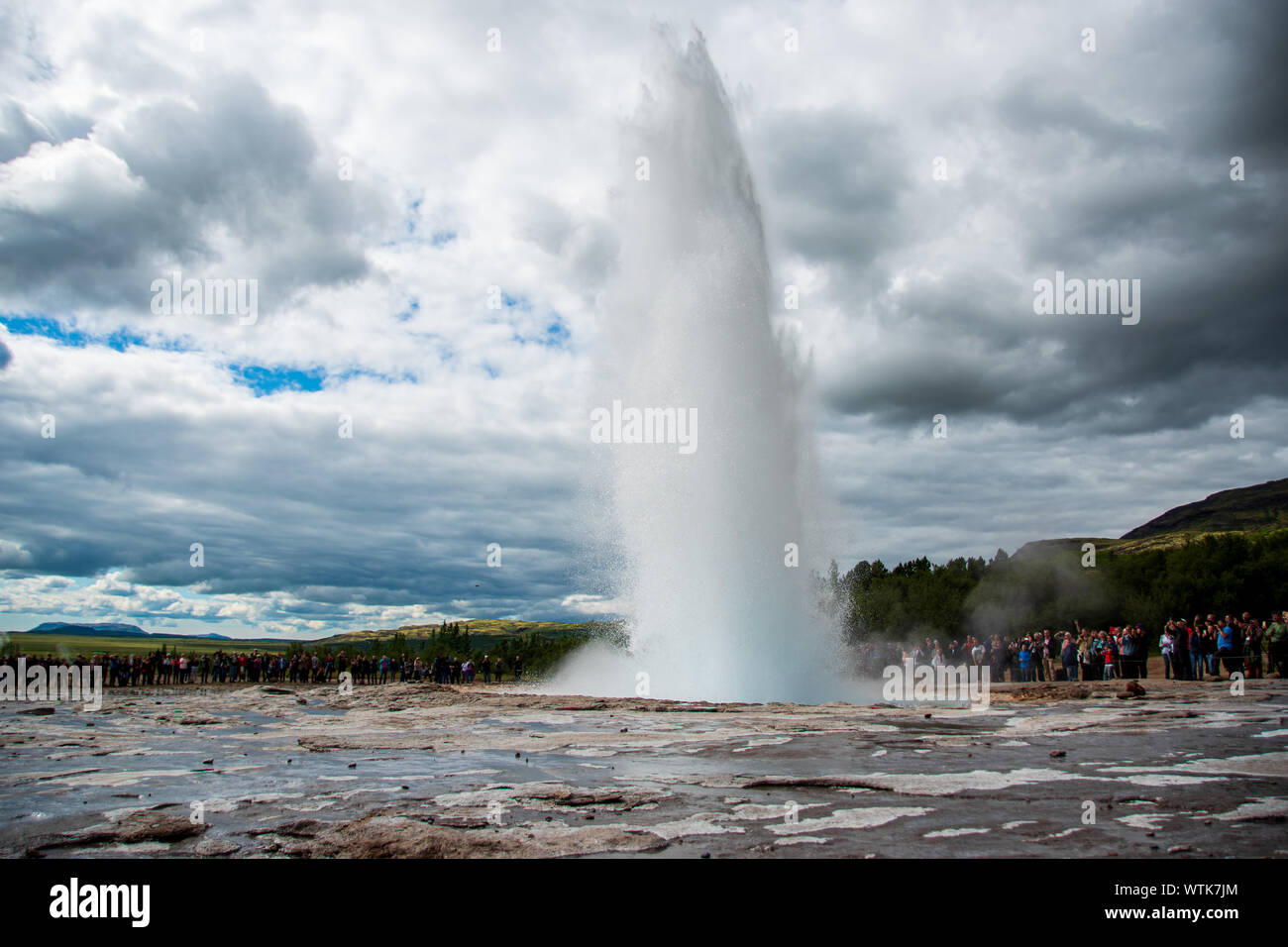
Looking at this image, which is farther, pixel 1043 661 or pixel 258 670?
pixel 258 670

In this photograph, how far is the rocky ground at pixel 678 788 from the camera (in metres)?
4.90

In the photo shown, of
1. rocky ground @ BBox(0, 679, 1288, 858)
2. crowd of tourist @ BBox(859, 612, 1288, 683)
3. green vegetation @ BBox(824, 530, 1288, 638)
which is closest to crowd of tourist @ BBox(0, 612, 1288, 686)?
crowd of tourist @ BBox(859, 612, 1288, 683)

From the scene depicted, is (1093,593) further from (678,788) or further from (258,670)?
(678,788)

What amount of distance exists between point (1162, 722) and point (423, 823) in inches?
Result: 461

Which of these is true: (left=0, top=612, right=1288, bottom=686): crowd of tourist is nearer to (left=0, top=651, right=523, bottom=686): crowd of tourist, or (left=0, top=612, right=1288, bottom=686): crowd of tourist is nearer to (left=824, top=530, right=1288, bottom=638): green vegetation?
(left=0, top=651, right=523, bottom=686): crowd of tourist

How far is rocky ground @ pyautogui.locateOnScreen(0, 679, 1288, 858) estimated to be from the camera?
193 inches

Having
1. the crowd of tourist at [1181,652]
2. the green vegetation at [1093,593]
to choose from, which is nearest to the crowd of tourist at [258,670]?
the crowd of tourist at [1181,652]

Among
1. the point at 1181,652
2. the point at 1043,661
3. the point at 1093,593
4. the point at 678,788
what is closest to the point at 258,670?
the point at 1043,661

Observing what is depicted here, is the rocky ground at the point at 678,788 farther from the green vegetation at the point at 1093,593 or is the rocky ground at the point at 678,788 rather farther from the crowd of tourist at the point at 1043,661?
the green vegetation at the point at 1093,593

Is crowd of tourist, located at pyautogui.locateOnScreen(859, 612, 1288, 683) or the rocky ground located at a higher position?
the rocky ground

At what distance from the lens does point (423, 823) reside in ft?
18.1

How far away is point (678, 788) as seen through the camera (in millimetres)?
7016

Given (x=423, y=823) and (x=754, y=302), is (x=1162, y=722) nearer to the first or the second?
(x=423, y=823)
